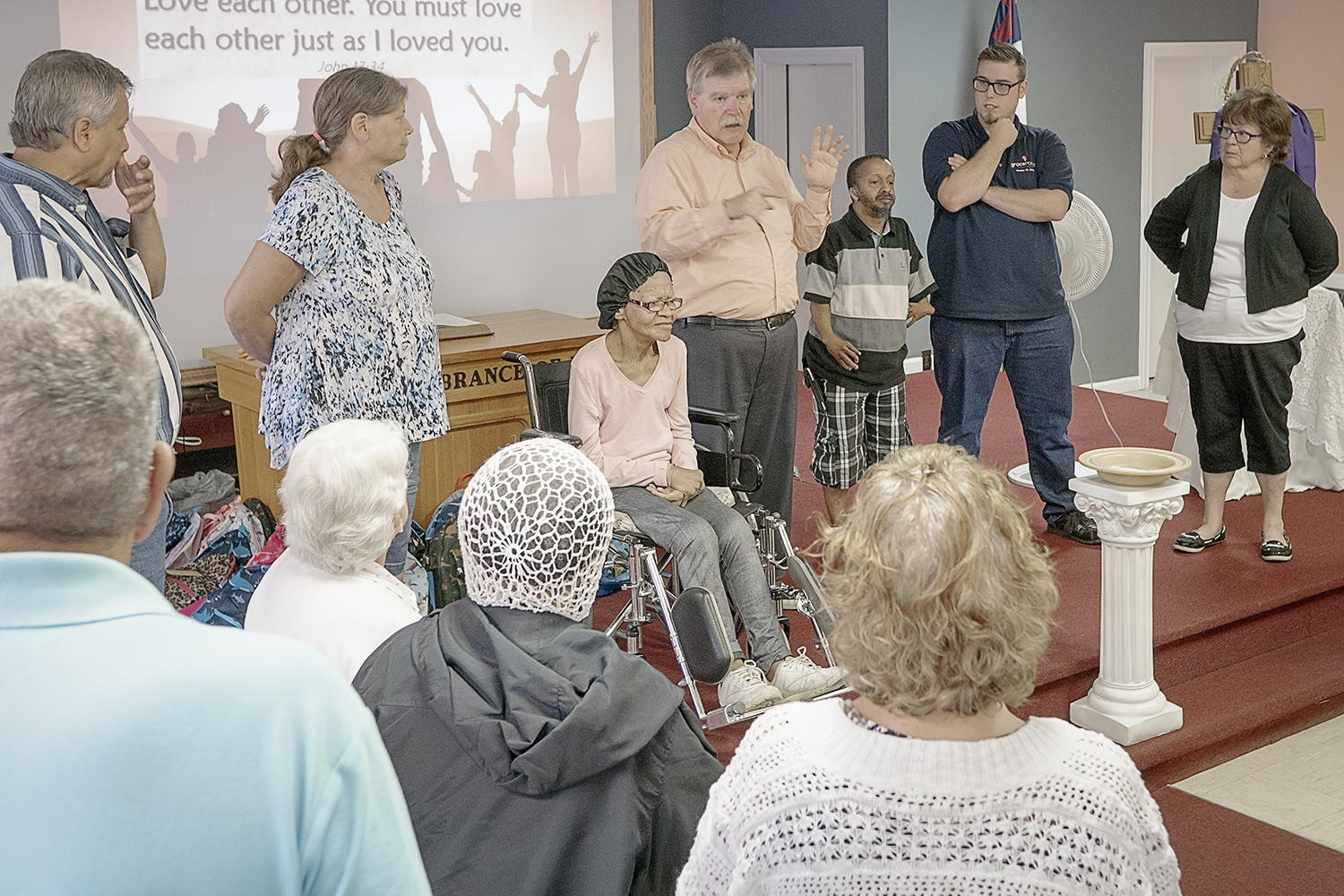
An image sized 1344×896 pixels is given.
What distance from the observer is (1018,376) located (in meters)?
4.74

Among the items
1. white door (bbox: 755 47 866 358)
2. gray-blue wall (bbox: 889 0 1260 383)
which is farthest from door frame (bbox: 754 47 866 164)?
gray-blue wall (bbox: 889 0 1260 383)

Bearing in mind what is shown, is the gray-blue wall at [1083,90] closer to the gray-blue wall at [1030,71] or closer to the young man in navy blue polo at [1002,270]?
the gray-blue wall at [1030,71]

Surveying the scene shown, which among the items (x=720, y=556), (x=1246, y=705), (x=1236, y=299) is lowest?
(x=1246, y=705)

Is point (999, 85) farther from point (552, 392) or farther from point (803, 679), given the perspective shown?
point (803, 679)

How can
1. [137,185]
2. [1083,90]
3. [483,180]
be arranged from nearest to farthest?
[137,185], [483,180], [1083,90]

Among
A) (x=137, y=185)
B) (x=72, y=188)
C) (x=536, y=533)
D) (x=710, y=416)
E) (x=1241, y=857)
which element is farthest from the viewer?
(x=710, y=416)

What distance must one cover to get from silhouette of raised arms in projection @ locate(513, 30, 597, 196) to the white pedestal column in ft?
13.1

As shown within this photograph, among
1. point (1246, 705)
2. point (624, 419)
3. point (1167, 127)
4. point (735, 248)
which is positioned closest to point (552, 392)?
point (624, 419)

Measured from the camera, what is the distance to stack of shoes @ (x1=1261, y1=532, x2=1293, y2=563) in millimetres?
4512

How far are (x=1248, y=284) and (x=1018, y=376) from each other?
2.67ft

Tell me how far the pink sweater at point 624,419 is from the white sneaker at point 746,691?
0.60 m

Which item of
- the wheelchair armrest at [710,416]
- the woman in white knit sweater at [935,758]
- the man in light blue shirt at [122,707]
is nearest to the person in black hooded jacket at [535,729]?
the woman in white knit sweater at [935,758]

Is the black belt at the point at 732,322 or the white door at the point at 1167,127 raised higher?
the white door at the point at 1167,127

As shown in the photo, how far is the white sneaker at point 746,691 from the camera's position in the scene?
331 centimetres
